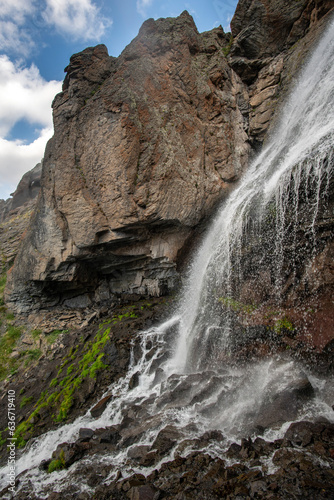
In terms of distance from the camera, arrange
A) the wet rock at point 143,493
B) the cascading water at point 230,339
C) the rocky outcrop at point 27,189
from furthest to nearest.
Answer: the rocky outcrop at point 27,189
the cascading water at point 230,339
the wet rock at point 143,493

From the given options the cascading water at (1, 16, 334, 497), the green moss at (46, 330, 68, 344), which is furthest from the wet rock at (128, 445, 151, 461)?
the green moss at (46, 330, 68, 344)

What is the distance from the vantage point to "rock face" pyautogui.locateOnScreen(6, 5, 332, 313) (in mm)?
15203

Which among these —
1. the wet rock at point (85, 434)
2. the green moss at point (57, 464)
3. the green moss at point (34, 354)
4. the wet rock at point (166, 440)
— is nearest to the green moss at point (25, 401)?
the green moss at point (34, 354)

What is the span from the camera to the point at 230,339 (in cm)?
988

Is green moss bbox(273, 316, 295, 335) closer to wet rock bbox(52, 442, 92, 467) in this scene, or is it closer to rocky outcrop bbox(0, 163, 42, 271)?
wet rock bbox(52, 442, 92, 467)

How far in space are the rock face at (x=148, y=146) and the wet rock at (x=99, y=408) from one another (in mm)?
8636

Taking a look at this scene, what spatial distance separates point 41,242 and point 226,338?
44.2ft

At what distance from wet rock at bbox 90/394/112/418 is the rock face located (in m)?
8.64

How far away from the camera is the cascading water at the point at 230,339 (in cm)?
735

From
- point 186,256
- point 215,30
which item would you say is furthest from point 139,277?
point 215,30

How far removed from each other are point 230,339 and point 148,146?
38.3 feet

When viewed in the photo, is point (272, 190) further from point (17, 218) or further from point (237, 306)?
point (17, 218)

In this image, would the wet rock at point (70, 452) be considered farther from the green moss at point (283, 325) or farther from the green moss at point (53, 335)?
the green moss at point (53, 335)

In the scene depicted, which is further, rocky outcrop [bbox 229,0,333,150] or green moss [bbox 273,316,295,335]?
rocky outcrop [bbox 229,0,333,150]
